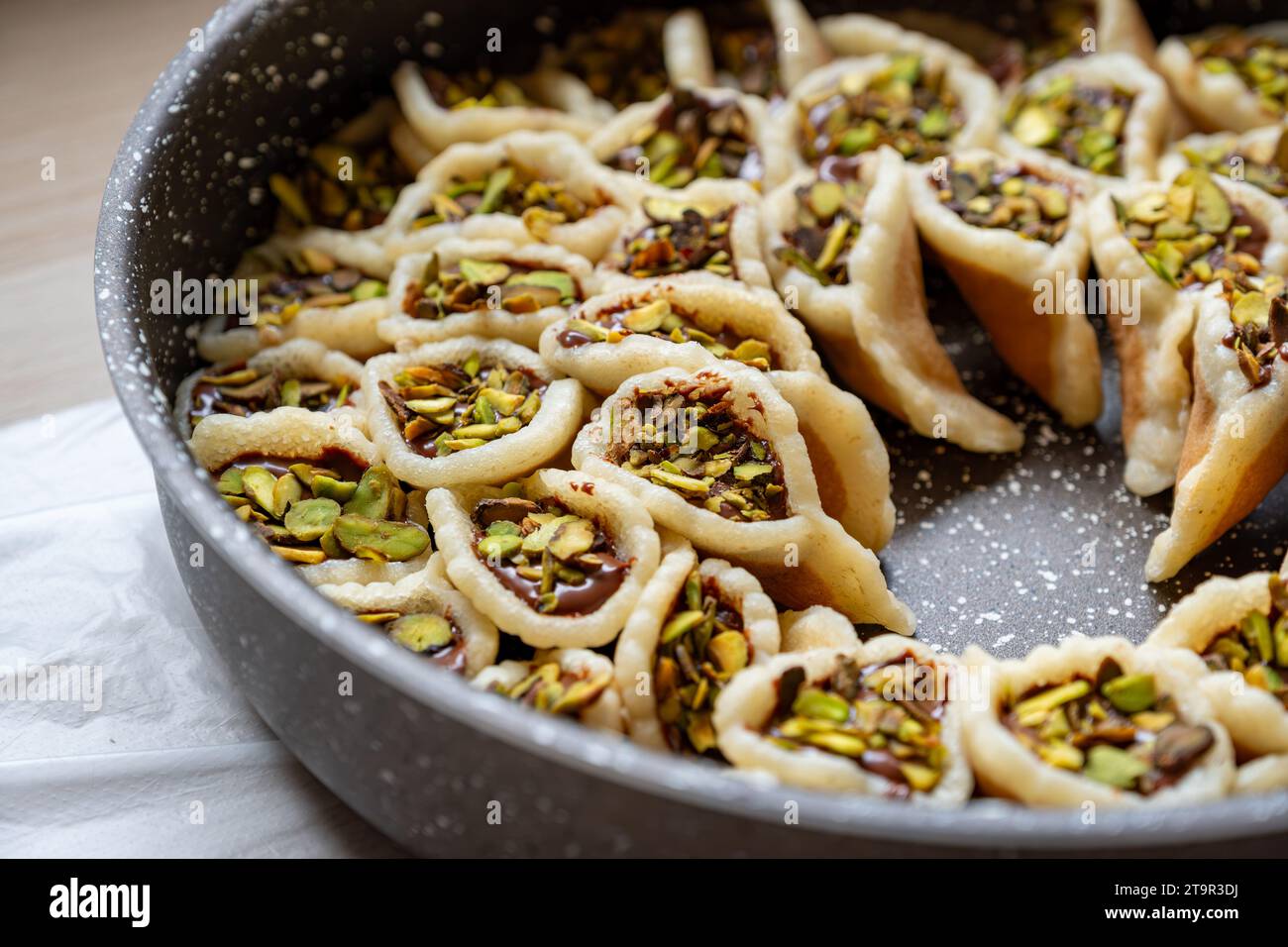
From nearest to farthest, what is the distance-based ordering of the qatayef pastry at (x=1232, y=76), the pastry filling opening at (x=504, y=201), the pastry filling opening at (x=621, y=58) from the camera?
the pastry filling opening at (x=504, y=201) → the qatayef pastry at (x=1232, y=76) → the pastry filling opening at (x=621, y=58)

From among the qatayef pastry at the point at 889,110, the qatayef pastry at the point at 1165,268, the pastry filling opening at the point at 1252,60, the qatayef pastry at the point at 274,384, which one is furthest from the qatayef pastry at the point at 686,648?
the pastry filling opening at the point at 1252,60

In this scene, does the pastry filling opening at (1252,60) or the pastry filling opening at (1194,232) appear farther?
the pastry filling opening at (1252,60)

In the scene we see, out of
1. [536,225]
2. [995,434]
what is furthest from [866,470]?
[536,225]

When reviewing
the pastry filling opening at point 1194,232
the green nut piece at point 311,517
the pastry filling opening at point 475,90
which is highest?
the pastry filling opening at point 475,90

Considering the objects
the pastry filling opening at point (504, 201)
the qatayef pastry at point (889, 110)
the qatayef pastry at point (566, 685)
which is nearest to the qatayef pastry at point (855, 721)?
the qatayef pastry at point (566, 685)

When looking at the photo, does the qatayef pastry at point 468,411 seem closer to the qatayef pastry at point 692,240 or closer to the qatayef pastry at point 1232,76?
the qatayef pastry at point 692,240

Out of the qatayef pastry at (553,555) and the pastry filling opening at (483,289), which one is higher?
the pastry filling opening at (483,289)

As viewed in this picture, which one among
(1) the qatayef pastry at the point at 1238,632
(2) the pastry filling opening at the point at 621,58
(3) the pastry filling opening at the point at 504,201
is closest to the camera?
(1) the qatayef pastry at the point at 1238,632
